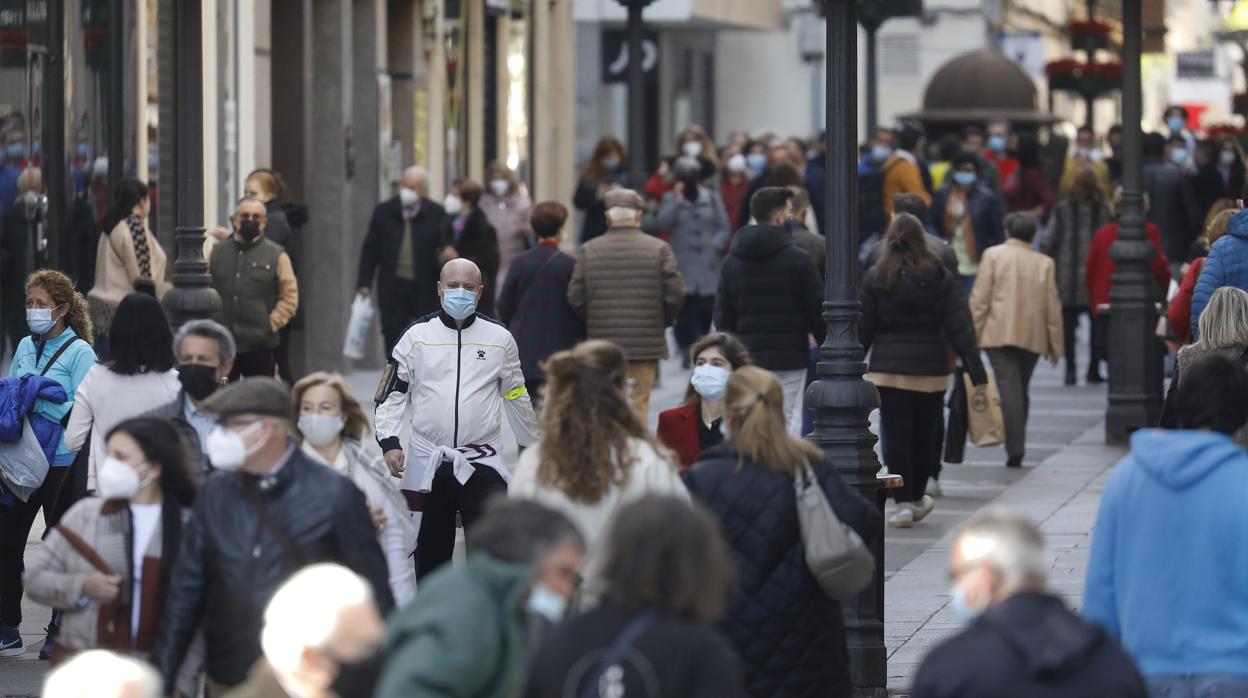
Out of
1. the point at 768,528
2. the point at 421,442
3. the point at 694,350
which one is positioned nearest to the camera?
the point at 768,528

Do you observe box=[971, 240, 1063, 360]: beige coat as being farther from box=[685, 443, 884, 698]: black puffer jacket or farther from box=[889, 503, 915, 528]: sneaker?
box=[685, 443, 884, 698]: black puffer jacket

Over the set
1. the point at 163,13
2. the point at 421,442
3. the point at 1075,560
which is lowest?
the point at 1075,560

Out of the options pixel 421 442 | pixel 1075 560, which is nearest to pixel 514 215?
pixel 1075 560

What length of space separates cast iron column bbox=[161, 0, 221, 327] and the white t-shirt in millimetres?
5934

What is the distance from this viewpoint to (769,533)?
24.7ft

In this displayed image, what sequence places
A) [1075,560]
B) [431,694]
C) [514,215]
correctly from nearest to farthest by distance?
[431,694], [1075,560], [514,215]

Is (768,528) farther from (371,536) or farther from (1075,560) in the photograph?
(1075,560)

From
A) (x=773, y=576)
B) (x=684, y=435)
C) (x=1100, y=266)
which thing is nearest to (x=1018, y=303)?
(x=1100, y=266)

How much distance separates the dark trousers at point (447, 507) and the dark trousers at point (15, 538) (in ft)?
4.80

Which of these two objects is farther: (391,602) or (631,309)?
(631,309)

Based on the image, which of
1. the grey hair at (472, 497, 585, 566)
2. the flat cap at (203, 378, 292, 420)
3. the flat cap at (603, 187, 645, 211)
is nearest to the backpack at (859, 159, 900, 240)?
the flat cap at (603, 187, 645, 211)

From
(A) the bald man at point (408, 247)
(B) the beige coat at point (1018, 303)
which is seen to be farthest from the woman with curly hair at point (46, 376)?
(A) the bald man at point (408, 247)

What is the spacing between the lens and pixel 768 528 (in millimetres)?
7527

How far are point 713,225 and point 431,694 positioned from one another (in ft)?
60.3
